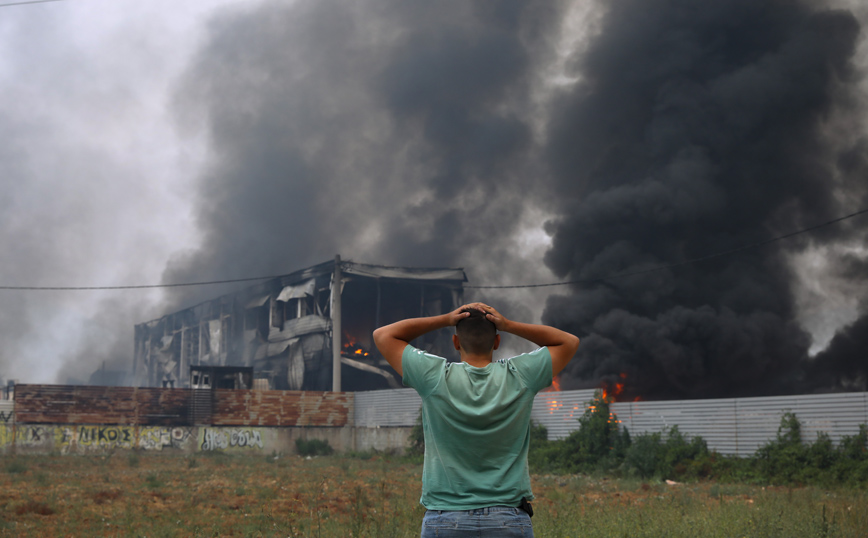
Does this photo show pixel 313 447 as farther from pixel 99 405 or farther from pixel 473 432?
pixel 473 432

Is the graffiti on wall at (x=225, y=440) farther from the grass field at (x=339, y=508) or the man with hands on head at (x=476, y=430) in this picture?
the man with hands on head at (x=476, y=430)

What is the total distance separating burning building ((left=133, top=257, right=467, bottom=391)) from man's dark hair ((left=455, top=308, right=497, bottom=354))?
36352 mm

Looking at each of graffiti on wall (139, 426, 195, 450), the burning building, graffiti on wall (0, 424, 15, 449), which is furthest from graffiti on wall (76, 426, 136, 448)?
the burning building

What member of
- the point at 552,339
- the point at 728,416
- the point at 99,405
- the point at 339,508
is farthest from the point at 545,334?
the point at 99,405

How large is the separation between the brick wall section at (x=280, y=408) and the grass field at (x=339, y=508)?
52.1 feet

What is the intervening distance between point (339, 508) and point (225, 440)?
26218 mm

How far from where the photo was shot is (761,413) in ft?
64.4

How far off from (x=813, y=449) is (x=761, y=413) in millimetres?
1850

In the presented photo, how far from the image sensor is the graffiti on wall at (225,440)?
120 feet

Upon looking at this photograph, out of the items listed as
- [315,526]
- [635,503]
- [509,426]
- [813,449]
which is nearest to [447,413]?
[509,426]

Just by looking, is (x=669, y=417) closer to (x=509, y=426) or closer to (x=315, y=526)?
(x=315, y=526)

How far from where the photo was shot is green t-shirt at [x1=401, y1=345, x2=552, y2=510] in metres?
2.81

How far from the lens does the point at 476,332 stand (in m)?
2.95

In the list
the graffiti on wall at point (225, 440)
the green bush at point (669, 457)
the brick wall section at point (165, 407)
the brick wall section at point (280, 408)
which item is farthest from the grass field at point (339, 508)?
the brick wall section at point (280, 408)
